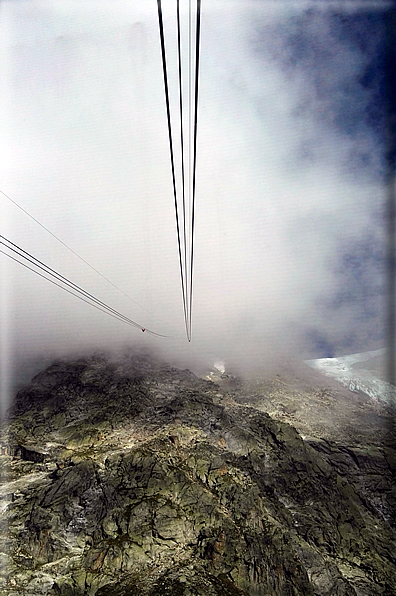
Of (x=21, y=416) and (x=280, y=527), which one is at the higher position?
(x=21, y=416)

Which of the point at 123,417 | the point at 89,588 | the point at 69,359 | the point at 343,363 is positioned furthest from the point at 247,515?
the point at 343,363

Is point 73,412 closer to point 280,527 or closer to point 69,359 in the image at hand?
point 69,359

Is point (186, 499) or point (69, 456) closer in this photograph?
point (186, 499)

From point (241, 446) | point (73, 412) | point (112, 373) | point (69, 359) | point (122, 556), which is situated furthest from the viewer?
point (69, 359)

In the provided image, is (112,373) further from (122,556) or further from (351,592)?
(351,592)

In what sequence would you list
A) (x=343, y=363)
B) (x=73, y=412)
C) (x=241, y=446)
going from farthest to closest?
(x=343, y=363) → (x=73, y=412) → (x=241, y=446)

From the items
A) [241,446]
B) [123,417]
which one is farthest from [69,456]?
[241,446]
